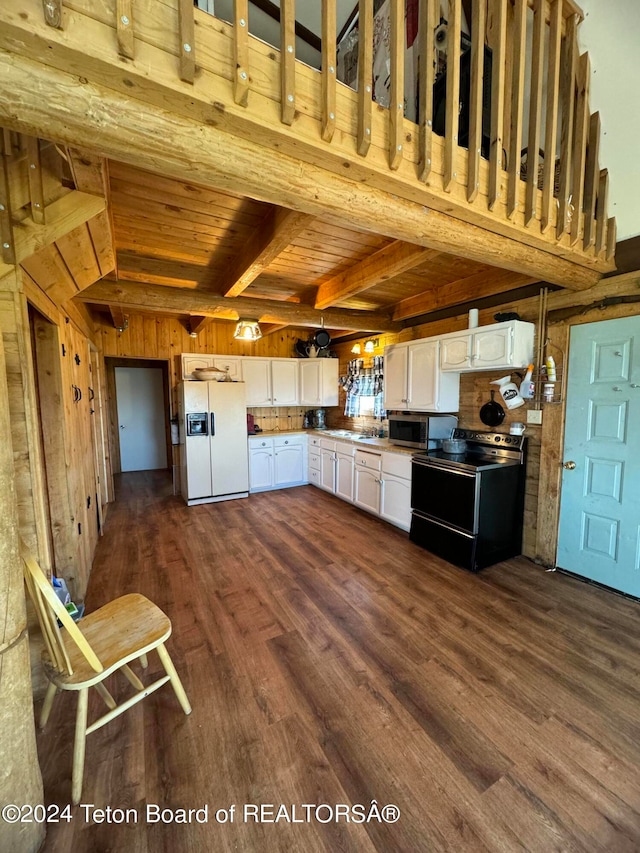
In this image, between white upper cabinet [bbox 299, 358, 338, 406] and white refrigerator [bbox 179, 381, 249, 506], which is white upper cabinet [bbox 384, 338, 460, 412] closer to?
white upper cabinet [bbox 299, 358, 338, 406]

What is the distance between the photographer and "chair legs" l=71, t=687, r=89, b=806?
50.2 inches

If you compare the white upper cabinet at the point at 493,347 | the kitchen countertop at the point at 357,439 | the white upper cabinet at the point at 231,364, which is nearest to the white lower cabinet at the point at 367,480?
the kitchen countertop at the point at 357,439

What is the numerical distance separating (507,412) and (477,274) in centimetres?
138

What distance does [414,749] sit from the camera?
1459mm

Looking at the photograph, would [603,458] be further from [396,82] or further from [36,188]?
[36,188]

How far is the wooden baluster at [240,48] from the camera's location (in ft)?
3.42

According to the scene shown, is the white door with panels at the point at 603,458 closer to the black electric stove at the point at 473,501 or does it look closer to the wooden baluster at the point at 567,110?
the black electric stove at the point at 473,501

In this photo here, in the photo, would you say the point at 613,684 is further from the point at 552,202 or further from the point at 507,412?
the point at 552,202

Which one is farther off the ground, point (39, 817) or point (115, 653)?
point (115, 653)

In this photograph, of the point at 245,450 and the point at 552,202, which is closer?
the point at 552,202

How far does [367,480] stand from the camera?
4.17 meters

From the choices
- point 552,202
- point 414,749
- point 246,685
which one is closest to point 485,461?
point 552,202

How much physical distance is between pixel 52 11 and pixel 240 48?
1.62ft

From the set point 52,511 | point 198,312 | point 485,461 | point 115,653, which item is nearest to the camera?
point 115,653
